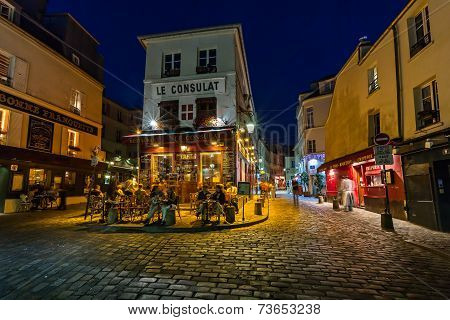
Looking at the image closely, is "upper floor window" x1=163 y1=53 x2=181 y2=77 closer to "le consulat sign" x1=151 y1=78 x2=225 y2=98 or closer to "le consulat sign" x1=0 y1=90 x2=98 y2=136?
"le consulat sign" x1=151 y1=78 x2=225 y2=98

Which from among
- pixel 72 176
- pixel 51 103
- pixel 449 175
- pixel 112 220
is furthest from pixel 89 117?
pixel 449 175

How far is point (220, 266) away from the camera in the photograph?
15.1 ft

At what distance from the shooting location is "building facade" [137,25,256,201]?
15.9 metres

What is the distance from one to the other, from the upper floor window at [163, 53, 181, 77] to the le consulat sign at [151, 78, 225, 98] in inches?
35.7

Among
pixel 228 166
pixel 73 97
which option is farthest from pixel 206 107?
pixel 73 97

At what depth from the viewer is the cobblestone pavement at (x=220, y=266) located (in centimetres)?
354

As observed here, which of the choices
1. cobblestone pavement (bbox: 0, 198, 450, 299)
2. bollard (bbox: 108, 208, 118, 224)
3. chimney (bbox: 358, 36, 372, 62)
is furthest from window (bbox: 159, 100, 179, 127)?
chimney (bbox: 358, 36, 372, 62)

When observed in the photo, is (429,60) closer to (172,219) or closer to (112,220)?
(172,219)

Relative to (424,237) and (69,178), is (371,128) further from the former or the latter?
(69,178)

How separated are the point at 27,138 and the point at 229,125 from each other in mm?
13004
